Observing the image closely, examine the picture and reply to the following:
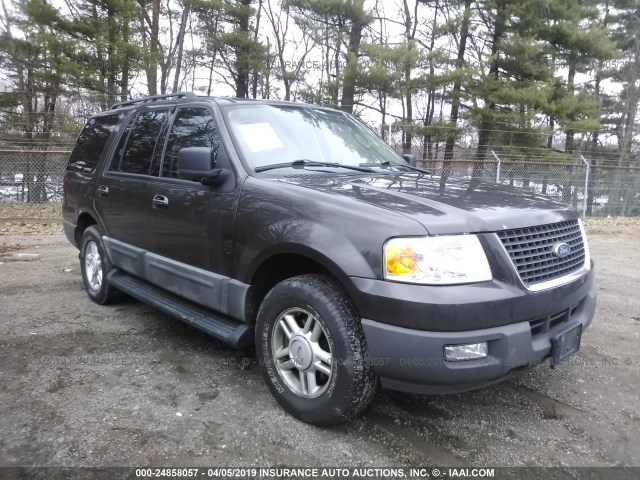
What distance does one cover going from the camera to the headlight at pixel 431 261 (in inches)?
86.7

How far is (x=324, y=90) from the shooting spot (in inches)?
722

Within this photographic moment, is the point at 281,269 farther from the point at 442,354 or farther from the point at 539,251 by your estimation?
the point at 539,251

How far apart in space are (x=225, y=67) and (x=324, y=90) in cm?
600

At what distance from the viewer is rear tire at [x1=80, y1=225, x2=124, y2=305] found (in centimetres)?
449

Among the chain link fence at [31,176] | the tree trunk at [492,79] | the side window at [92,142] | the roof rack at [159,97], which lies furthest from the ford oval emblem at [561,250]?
the tree trunk at [492,79]

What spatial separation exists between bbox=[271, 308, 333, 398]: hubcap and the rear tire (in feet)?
8.09

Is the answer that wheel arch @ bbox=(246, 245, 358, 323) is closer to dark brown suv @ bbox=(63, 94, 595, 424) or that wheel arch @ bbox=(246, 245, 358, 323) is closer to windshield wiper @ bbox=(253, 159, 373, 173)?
dark brown suv @ bbox=(63, 94, 595, 424)

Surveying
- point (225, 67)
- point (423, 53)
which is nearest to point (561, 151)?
point (423, 53)

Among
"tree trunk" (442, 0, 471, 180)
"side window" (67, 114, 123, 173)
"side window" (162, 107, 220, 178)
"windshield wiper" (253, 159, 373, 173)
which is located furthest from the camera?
"tree trunk" (442, 0, 471, 180)

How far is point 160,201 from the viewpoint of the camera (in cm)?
355

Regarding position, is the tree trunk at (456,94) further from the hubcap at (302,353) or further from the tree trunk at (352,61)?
the hubcap at (302,353)

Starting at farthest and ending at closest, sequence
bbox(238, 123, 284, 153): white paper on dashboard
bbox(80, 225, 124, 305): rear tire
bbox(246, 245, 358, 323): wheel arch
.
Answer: bbox(80, 225, 124, 305): rear tire
bbox(238, 123, 284, 153): white paper on dashboard
bbox(246, 245, 358, 323): wheel arch

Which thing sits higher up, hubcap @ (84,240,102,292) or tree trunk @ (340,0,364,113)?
tree trunk @ (340,0,364,113)

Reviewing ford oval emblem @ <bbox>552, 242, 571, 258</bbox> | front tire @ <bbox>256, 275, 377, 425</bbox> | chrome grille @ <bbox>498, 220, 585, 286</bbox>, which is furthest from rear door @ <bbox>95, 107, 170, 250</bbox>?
ford oval emblem @ <bbox>552, 242, 571, 258</bbox>
